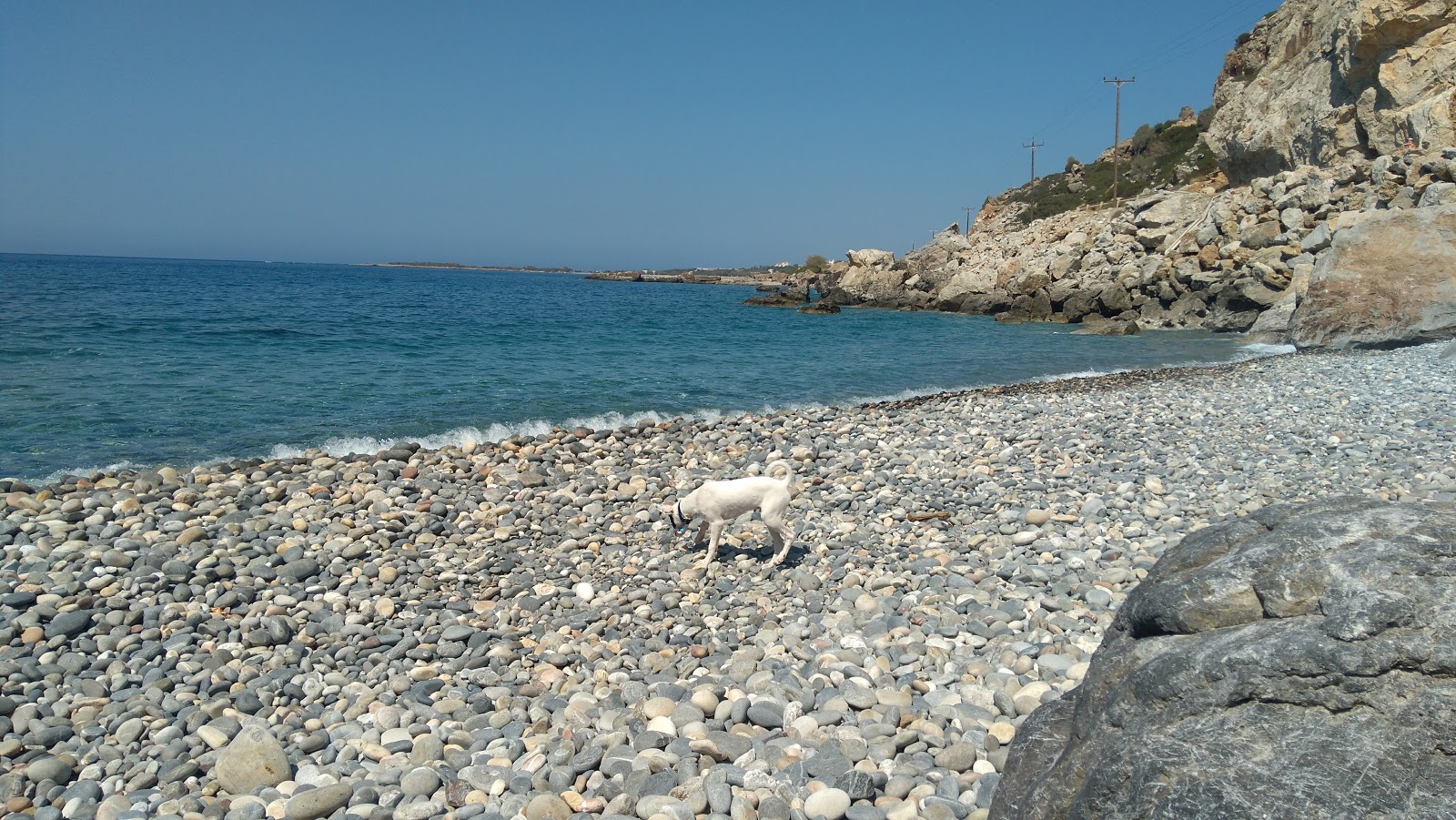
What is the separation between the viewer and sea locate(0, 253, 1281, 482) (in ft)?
41.8

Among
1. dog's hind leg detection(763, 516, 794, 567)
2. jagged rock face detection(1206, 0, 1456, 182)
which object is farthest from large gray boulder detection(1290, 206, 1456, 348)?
dog's hind leg detection(763, 516, 794, 567)

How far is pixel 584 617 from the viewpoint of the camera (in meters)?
6.14

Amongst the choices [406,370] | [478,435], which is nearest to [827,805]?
[478,435]

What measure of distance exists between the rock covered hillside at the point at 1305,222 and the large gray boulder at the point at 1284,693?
21.9 meters

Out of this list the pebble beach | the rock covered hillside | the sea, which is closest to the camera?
the pebble beach

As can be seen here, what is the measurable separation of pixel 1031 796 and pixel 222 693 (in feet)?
16.3

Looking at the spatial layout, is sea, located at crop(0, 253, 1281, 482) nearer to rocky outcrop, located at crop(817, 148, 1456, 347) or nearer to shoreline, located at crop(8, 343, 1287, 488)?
shoreline, located at crop(8, 343, 1287, 488)

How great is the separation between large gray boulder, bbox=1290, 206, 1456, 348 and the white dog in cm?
1972

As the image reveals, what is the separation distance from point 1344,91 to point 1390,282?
1991 cm

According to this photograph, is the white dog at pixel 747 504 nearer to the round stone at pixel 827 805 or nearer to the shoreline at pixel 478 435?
the round stone at pixel 827 805

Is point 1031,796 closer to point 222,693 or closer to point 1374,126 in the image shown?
point 222,693

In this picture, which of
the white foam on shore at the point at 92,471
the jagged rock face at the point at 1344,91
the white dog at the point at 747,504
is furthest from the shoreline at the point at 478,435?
the jagged rock face at the point at 1344,91

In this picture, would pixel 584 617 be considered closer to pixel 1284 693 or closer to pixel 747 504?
pixel 747 504

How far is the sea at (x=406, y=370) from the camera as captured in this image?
12.8 m
